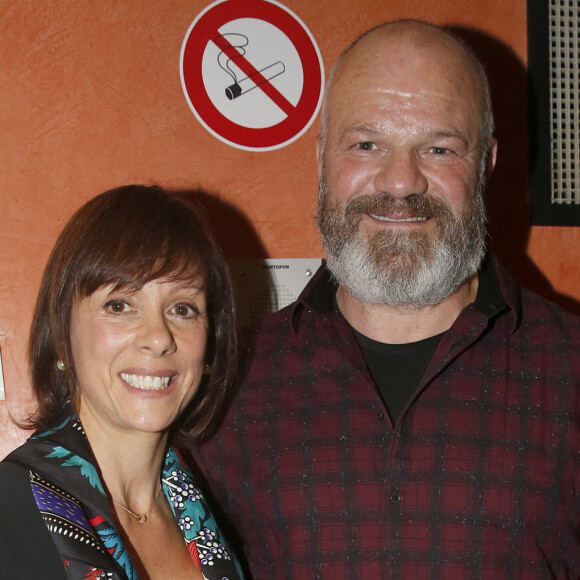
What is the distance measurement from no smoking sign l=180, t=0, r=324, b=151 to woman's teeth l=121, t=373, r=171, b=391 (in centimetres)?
80

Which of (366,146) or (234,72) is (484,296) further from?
(234,72)

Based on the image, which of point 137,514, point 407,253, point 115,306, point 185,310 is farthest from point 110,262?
point 407,253

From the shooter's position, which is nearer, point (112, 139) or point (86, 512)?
point (86, 512)

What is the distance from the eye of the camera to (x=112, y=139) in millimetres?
1874

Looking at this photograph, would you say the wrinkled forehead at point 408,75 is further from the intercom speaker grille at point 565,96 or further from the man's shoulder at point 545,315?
the intercom speaker grille at point 565,96

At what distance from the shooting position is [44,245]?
183 cm

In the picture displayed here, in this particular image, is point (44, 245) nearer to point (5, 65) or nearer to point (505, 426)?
point (5, 65)

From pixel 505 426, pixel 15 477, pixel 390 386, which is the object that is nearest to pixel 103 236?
pixel 15 477

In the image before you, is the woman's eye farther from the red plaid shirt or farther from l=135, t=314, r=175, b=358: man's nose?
the red plaid shirt

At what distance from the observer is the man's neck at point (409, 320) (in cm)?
165

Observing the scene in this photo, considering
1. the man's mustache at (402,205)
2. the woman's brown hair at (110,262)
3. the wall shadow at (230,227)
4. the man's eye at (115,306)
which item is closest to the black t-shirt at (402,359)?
the man's mustache at (402,205)

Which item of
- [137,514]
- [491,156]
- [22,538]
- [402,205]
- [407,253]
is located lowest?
[137,514]

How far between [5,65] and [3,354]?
72 cm

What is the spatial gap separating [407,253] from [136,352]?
618 millimetres
